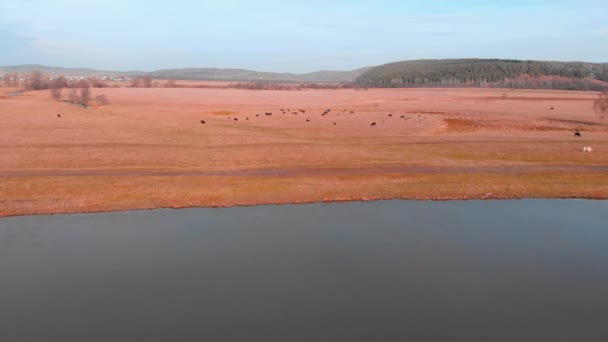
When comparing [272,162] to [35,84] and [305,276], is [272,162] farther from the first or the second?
[35,84]

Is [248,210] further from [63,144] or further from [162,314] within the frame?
[63,144]

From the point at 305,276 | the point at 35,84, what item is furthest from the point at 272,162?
the point at 35,84

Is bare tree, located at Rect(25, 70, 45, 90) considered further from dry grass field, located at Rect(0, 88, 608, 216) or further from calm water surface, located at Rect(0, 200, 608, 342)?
calm water surface, located at Rect(0, 200, 608, 342)

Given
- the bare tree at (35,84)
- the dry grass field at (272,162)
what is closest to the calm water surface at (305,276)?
the dry grass field at (272,162)

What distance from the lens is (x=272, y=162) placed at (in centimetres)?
3994

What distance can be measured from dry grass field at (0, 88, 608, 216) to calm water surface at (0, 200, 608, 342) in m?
3.95

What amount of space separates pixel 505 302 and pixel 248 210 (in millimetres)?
15853

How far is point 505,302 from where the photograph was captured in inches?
637

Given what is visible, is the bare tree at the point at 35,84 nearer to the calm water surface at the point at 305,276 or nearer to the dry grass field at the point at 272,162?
the dry grass field at the point at 272,162

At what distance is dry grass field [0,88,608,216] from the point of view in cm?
3033

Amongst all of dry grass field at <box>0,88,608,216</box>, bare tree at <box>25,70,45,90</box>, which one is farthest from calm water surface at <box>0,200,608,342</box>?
bare tree at <box>25,70,45,90</box>

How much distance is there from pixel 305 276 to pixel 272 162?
22604 mm

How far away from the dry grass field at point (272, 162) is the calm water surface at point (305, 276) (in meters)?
3.95

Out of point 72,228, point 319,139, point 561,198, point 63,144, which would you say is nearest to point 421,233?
point 561,198
